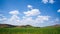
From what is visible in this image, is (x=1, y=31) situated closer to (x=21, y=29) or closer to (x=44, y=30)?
(x=21, y=29)

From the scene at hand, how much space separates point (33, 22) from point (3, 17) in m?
0.50

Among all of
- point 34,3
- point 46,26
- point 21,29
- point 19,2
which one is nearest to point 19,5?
point 19,2

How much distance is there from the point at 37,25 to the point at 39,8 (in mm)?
290

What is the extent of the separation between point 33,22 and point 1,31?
0.55 m

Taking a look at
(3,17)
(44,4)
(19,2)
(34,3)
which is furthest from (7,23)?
(44,4)

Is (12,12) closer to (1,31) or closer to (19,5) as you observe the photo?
(19,5)

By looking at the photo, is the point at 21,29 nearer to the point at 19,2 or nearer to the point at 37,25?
the point at 37,25

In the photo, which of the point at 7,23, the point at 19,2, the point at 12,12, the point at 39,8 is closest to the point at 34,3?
the point at 39,8

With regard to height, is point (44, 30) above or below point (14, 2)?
below

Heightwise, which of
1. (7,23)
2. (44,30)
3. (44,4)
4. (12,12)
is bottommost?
(44,30)

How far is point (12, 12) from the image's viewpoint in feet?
6.61

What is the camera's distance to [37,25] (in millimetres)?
2043

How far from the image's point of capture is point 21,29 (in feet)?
6.72

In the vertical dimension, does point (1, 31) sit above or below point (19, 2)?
below
